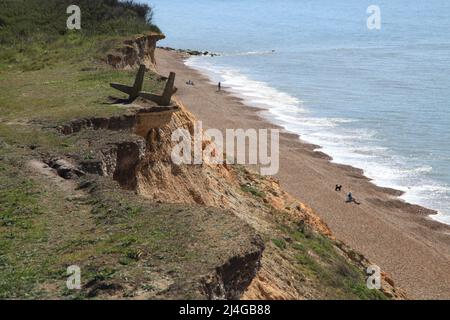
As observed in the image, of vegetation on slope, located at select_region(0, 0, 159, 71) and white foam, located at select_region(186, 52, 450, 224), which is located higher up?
vegetation on slope, located at select_region(0, 0, 159, 71)

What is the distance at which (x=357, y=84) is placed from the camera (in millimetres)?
74500

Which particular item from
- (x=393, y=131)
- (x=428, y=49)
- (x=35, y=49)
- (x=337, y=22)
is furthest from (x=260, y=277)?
(x=337, y=22)

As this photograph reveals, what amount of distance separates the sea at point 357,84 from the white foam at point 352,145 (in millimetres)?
78

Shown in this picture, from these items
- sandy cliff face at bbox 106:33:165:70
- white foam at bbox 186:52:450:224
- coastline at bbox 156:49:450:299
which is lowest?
coastline at bbox 156:49:450:299

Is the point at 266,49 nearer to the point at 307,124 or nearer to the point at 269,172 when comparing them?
the point at 307,124

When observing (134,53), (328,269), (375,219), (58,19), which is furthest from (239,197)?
(58,19)

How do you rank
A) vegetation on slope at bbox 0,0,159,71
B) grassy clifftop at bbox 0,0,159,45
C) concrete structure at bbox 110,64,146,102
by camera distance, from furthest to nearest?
1. grassy clifftop at bbox 0,0,159,45
2. vegetation on slope at bbox 0,0,159,71
3. concrete structure at bbox 110,64,146,102

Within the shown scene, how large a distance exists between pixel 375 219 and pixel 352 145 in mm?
15149

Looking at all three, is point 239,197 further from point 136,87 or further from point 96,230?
point 96,230

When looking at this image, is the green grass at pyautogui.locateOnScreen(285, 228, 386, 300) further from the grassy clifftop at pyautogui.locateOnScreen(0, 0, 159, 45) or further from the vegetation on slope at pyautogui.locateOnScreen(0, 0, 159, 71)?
the grassy clifftop at pyautogui.locateOnScreen(0, 0, 159, 45)

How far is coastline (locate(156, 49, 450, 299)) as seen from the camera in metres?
28.7

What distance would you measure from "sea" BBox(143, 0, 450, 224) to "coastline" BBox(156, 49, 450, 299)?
1537mm

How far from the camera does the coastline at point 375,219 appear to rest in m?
28.7

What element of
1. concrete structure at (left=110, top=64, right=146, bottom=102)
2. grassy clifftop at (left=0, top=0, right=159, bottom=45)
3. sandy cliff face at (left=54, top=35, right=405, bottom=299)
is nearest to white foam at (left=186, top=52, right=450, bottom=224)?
sandy cliff face at (left=54, top=35, right=405, bottom=299)
